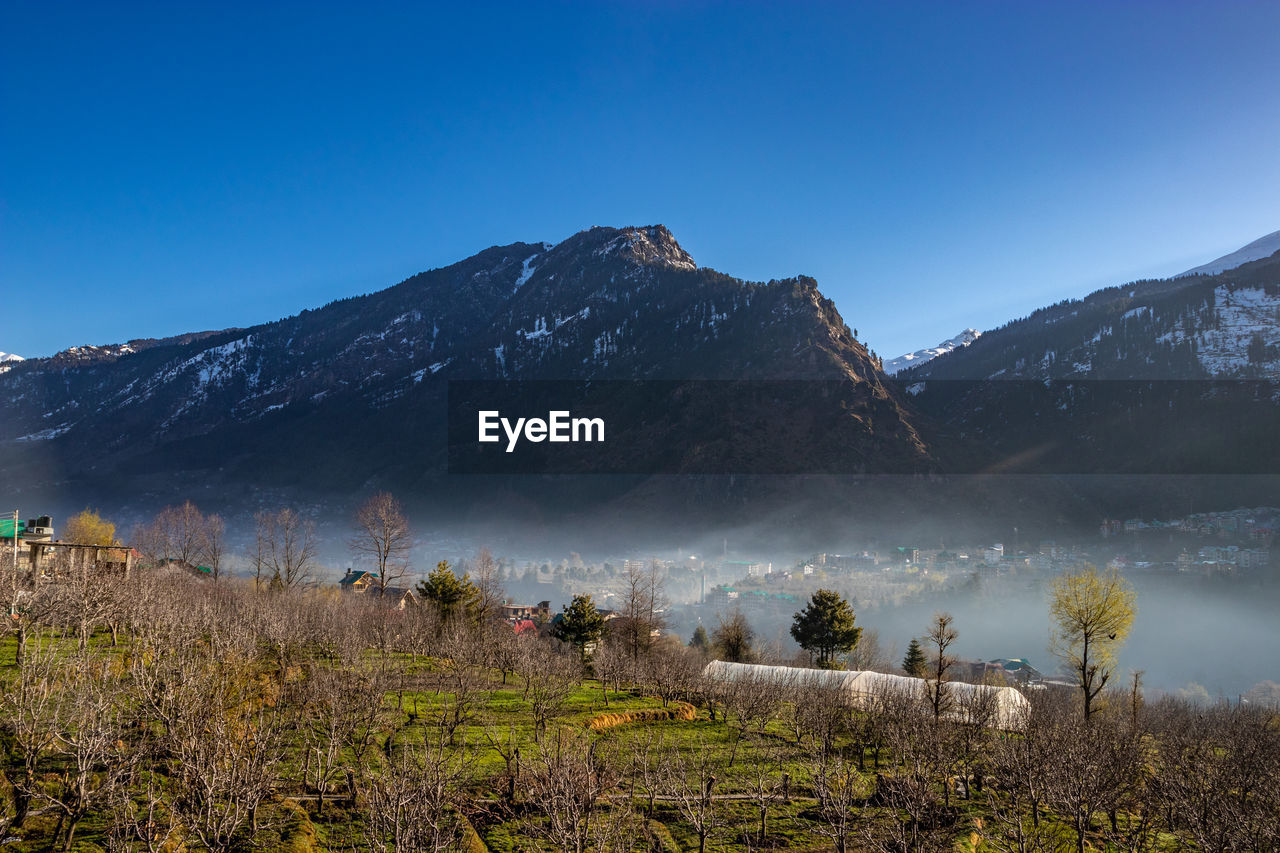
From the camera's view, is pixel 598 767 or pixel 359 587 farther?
pixel 359 587

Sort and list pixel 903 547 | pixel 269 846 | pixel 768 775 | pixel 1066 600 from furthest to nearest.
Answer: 1. pixel 903 547
2. pixel 1066 600
3. pixel 768 775
4. pixel 269 846

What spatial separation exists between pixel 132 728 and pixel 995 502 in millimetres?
206283

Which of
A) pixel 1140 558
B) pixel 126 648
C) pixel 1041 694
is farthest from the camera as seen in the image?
pixel 1140 558

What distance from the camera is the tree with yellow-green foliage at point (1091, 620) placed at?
37.3 meters

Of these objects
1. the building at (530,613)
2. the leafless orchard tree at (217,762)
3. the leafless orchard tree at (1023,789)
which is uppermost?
the leafless orchard tree at (217,762)

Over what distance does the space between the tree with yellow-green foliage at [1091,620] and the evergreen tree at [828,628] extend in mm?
17424

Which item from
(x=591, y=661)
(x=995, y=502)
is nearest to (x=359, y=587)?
(x=591, y=661)

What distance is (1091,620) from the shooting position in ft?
123

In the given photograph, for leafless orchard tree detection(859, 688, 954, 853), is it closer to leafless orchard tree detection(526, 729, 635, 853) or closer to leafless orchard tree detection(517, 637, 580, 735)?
leafless orchard tree detection(526, 729, 635, 853)

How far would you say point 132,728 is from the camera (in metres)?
19.3

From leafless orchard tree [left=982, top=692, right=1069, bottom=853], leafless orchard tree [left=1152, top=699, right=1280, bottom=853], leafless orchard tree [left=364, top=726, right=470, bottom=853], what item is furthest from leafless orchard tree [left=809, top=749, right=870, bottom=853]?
leafless orchard tree [left=364, top=726, right=470, bottom=853]

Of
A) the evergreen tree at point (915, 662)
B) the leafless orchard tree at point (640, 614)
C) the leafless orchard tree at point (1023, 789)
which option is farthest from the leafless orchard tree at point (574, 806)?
the evergreen tree at point (915, 662)

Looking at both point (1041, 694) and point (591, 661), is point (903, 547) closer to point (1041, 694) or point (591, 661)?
point (1041, 694)

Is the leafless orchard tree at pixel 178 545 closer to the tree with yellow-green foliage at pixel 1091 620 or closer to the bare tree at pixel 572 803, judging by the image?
the bare tree at pixel 572 803
